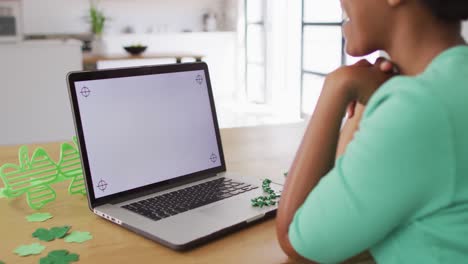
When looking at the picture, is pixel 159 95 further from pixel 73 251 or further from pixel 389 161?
pixel 389 161

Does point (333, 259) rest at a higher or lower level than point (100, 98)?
lower

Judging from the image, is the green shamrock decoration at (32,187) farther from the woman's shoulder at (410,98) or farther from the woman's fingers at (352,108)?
the woman's shoulder at (410,98)

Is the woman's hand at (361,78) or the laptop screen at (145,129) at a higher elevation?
the woman's hand at (361,78)

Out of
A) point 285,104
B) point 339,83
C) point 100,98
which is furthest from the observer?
point 285,104

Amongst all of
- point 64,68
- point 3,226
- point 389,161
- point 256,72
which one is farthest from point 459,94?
point 256,72

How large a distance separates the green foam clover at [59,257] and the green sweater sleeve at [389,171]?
402 mm

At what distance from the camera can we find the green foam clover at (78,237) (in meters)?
0.90

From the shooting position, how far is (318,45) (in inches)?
229

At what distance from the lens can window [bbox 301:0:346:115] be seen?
5371 mm

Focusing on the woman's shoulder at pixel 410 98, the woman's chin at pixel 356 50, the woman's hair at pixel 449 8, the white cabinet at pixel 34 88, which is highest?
the woman's hair at pixel 449 8

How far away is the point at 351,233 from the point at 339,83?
0.25 meters

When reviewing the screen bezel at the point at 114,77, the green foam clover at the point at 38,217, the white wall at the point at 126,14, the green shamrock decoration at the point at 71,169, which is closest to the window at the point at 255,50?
the white wall at the point at 126,14

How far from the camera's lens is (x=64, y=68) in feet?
13.1

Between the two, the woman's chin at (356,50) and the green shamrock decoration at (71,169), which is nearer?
the woman's chin at (356,50)
